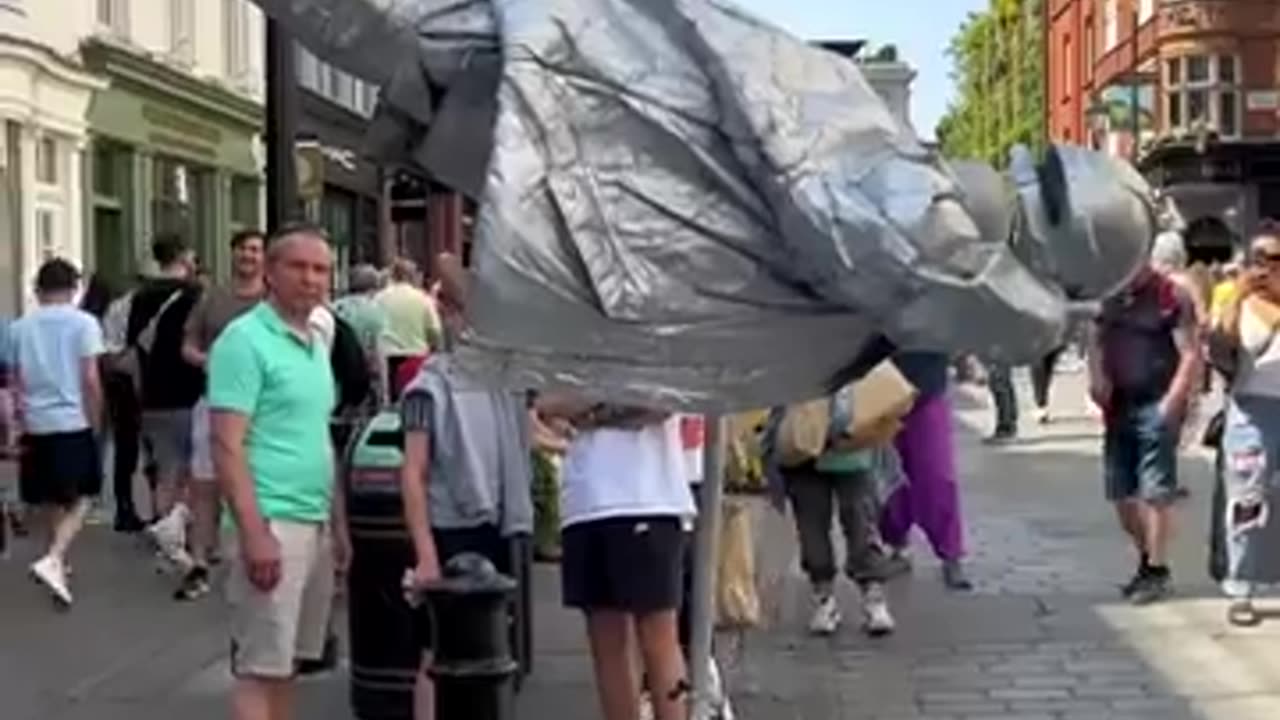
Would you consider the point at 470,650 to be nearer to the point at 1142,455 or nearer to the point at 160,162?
the point at 1142,455

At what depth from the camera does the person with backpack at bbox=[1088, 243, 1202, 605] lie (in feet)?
36.2

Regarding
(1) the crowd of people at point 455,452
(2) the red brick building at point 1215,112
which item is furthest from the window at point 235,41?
(2) the red brick building at point 1215,112

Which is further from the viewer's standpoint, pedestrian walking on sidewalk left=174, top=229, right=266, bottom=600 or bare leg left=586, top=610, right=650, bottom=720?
pedestrian walking on sidewalk left=174, top=229, right=266, bottom=600

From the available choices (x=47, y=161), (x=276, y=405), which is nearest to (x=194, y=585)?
(x=276, y=405)

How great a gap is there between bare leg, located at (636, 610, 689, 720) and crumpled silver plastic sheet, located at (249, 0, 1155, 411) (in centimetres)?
235

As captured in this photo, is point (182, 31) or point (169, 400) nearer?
point (169, 400)

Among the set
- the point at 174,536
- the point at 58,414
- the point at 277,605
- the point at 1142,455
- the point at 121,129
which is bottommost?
the point at 174,536

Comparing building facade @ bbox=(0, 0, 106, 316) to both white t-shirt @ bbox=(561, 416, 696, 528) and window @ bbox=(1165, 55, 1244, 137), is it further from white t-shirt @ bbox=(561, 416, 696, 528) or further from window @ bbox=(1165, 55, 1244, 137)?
window @ bbox=(1165, 55, 1244, 137)

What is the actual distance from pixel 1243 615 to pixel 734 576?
293 cm

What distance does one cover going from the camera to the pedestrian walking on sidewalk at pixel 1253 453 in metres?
10.4

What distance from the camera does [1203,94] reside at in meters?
61.6

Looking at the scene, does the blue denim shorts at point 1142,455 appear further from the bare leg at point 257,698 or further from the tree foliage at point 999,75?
the tree foliage at point 999,75

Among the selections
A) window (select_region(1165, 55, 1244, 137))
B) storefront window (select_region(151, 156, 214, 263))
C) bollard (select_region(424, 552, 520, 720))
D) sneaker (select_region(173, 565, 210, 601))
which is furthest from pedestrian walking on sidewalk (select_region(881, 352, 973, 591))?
window (select_region(1165, 55, 1244, 137))

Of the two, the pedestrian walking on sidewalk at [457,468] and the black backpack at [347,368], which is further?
the black backpack at [347,368]
